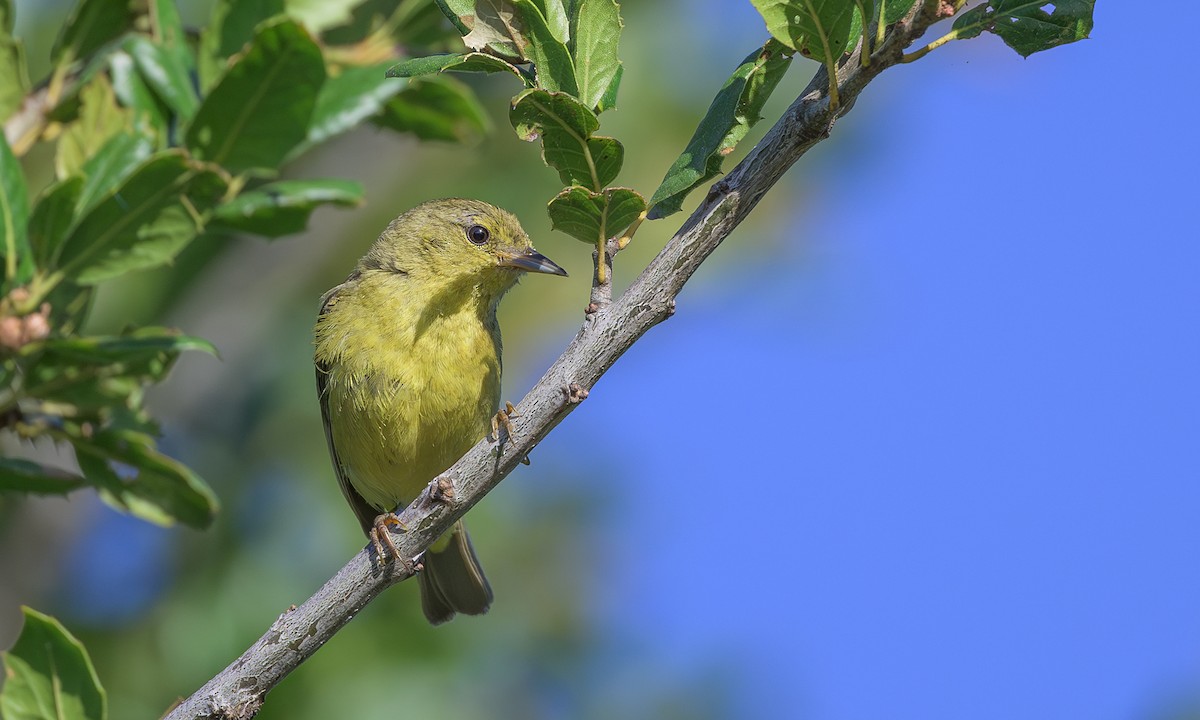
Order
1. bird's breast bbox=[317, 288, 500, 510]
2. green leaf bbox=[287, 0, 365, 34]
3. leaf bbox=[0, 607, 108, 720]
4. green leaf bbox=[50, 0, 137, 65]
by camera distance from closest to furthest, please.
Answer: leaf bbox=[0, 607, 108, 720]
green leaf bbox=[50, 0, 137, 65]
green leaf bbox=[287, 0, 365, 34]
bird's breast bbox=[317, 288, 500, 510]

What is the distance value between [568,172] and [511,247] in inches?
93.0

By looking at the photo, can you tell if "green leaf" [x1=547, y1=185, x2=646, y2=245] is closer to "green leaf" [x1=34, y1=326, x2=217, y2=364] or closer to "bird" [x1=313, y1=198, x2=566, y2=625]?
"green leaf" [x1=34, y1=326, x2=217, y2=364]

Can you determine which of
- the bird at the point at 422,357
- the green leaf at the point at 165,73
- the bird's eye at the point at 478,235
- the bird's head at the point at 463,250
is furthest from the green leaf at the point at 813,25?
the bird's eye at the point at 478,235

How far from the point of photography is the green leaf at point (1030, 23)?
2539 millimetres

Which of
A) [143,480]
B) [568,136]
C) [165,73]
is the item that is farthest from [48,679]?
[568,136]

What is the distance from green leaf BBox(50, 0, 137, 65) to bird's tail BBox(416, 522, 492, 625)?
2.23 metres

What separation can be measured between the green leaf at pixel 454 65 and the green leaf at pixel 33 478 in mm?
1783

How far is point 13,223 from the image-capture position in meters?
3.52

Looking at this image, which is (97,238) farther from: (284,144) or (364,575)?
(364,575)

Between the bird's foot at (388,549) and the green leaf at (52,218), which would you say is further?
the green leaf at (52,218)

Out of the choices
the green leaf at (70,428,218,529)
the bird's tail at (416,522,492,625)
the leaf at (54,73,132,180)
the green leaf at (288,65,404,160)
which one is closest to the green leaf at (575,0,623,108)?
the green leaf at (288,65,404,160)

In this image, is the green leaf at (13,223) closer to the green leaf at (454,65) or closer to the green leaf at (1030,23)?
the green leaf at (454,65)

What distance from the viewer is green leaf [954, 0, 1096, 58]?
2539 mm

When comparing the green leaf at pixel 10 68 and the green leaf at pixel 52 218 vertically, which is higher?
the green leaf at pixel 10 68
